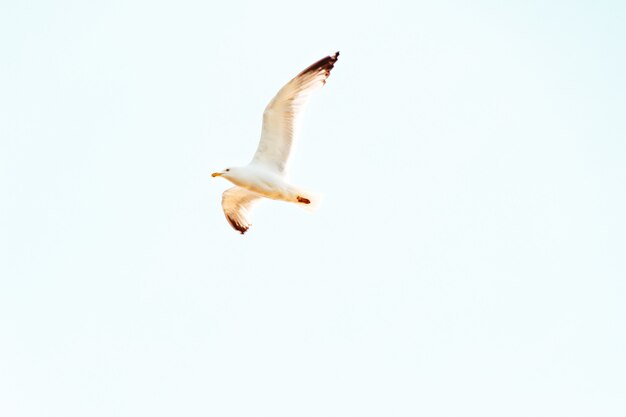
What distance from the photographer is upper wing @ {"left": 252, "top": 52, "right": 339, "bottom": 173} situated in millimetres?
11344

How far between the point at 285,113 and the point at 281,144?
428 millimetres

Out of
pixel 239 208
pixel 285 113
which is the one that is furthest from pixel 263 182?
pixel 239 208

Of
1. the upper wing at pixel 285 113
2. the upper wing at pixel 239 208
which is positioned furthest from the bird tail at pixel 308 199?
the upper wing at pixel 239 208

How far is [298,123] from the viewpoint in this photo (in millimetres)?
11703

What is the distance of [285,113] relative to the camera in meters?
11.6

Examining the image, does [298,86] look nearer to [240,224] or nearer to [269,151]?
[269,151]

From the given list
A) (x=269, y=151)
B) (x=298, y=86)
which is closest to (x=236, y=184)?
(x=269, y=151)

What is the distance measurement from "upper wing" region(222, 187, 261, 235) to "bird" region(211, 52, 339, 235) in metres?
0.74

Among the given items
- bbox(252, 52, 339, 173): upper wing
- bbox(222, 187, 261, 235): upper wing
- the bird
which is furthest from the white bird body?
bbox(222, 187, 261, 235): upper wing

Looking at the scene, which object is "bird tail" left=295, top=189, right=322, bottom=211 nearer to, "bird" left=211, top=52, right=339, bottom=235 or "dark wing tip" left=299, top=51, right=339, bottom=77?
"bird" left=211, top=52, right=339, bottom=235

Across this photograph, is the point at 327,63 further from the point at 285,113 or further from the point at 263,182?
the point at 263,182

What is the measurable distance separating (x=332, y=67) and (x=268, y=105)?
86 centimetres

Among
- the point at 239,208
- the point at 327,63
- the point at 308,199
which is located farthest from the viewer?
the point at 239,208

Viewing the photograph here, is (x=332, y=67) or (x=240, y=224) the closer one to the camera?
(x=332, y=67)
